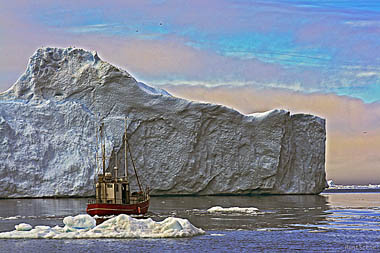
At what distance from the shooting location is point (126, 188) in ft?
74.0

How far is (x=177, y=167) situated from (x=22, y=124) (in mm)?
9134

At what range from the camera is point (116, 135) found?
3444 cm

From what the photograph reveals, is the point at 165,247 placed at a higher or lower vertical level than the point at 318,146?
lower

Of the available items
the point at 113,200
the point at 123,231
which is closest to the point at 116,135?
the point at 113,200

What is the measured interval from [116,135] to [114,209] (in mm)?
13630

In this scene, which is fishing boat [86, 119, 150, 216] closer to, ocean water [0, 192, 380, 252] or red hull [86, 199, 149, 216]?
red hull [86, 199, 149, 216]

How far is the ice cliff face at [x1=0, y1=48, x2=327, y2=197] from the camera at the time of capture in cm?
3328

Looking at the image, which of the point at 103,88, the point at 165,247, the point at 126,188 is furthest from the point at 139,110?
the point at 165,247

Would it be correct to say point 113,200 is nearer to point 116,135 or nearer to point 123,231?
point 123,231

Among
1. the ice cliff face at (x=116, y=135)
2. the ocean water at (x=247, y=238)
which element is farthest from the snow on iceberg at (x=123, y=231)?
the ice cliff face at (x=116, y=135)

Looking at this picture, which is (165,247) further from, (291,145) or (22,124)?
(291,145)

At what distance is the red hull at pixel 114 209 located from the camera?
68.0 ft

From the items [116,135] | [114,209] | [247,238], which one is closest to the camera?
[247,238]

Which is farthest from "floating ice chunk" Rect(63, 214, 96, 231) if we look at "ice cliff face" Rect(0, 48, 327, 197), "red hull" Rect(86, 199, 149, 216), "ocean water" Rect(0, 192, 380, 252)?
"ice cliff face" Rect(0, 48, 327, 197)
